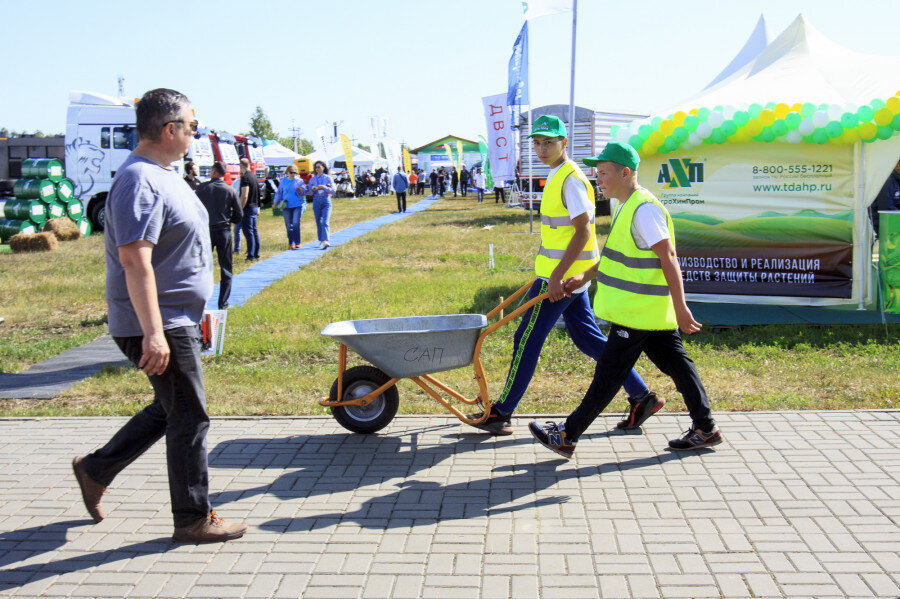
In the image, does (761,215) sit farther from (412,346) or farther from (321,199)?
(321,199)

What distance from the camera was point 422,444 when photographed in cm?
502

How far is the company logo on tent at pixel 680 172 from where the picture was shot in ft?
30.0

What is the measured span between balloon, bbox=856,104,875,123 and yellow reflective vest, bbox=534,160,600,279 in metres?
4.48

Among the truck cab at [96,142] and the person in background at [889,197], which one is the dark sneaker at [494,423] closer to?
the person in background at [889,197]

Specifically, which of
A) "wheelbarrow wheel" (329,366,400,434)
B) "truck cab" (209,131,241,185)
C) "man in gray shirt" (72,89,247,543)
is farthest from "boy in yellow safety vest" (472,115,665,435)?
"truck cab" (209,131,241,185)

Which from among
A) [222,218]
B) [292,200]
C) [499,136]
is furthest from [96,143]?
[222,218]

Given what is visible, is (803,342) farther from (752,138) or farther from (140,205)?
(140,205)

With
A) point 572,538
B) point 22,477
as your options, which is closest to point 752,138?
point 572,538

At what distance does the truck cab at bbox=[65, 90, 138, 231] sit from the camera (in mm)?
20328

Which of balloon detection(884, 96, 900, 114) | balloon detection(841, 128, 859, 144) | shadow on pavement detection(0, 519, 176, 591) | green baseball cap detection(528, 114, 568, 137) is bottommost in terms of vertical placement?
shadow on pavement detection(0, 519, 176, 591)

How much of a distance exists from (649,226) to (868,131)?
4857 mm

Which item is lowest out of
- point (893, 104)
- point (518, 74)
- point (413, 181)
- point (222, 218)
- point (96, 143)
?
point (222, 218)

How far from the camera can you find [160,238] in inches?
136

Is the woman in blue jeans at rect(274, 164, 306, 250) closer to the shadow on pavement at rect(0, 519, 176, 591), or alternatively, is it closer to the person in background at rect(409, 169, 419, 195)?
the shadow on pavement at rect(0, 519, 176, 591)
